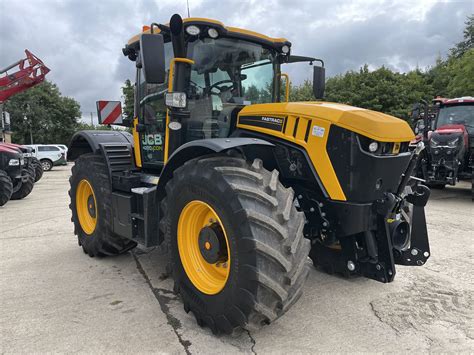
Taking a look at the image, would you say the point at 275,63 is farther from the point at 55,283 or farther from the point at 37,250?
the point at 37,250

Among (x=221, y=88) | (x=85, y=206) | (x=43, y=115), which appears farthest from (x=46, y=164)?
(x=221, y=88)

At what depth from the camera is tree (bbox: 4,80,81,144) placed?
36.6m

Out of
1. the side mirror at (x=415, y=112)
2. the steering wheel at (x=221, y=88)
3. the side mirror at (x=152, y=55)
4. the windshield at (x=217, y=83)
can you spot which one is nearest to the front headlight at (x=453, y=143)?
the side mirror at (x=415, y=112)

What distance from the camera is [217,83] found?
364 centimetres

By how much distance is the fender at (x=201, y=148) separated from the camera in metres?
2.78

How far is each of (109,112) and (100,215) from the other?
4.70ft

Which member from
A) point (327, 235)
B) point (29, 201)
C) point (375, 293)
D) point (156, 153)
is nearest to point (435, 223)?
point (375, 293)

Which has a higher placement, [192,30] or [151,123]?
[192,30]

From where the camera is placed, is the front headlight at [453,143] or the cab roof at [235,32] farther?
the front headlight at [453,143]

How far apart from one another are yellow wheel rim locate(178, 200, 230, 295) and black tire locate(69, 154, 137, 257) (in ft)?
5.00

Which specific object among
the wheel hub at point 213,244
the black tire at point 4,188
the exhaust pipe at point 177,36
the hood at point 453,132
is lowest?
the black tire at point 4,188

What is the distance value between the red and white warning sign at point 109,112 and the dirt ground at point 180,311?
1.75 metres

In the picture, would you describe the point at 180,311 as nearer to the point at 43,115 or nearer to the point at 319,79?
the point at 319,79

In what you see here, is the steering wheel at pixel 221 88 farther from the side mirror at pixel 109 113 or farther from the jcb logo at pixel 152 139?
the side mirror at pixel 109 113
